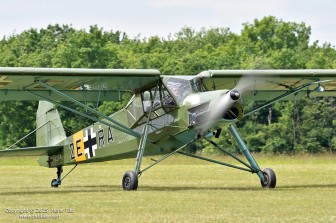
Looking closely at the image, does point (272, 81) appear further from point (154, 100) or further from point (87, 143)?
point (87, 143)

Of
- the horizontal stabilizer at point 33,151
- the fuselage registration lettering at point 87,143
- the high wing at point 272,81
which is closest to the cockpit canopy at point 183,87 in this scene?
the high wing at point 272,81

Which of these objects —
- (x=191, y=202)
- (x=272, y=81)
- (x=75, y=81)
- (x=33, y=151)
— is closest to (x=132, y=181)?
(x=75, y=81)

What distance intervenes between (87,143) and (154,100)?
9.52ft

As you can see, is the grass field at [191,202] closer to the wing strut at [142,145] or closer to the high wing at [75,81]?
the wing strut at [142,145]

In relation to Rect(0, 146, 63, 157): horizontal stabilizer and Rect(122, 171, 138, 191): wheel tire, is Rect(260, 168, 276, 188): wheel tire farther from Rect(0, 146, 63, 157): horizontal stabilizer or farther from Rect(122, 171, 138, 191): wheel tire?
Rect(0, 146, 63, 157): horizontal stabilizer

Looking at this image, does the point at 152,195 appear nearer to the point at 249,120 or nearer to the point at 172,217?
the point at 172,217

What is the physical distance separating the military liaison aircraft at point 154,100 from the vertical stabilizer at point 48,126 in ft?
4.46

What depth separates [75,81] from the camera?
19172mm

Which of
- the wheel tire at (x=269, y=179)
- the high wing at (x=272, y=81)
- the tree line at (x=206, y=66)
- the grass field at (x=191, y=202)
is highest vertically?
the tree line at (x=206, y=66)

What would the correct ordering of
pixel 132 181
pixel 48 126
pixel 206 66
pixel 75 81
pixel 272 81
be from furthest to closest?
pixel 206 66
pixel 48 126
pixel 272 81
pixel 75 81
pixel 132 181

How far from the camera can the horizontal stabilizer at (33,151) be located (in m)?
20.0

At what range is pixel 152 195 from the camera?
55.0ft

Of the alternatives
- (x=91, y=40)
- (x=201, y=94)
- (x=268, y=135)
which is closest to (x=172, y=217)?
(x=201, y=94)

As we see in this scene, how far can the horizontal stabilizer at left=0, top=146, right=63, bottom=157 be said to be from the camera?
20016 mm
